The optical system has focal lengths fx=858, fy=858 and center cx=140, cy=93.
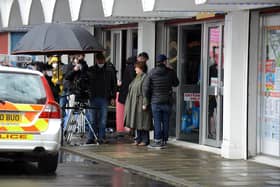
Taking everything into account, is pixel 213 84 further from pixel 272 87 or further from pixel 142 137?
pixel 142 137

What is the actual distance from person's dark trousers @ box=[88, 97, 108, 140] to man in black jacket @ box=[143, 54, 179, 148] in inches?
48.0

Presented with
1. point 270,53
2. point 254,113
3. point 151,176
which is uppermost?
point 270,53

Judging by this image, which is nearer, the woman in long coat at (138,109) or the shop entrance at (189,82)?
the woman in long coat at (138,109)

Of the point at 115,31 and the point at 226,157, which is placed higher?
the point at 115,31

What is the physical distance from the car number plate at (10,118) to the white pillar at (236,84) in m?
4.52

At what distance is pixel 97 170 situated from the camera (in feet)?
46.2

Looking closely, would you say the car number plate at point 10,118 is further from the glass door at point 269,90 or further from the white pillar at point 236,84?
the glass door at point 269,90

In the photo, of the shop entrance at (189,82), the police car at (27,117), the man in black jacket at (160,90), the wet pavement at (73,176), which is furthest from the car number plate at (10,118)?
the shop entrance at (189,82)

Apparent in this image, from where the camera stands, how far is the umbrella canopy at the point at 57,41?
17.0m

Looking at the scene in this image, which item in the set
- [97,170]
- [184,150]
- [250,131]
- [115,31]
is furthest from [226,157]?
[115,31]

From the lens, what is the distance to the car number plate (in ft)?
41.1

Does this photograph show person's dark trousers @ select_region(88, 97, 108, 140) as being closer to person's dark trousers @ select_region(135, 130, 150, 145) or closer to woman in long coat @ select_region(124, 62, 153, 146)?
woman in long coat @ select_region(124, 62, 153, 146)

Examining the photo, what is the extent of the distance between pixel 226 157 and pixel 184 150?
5.62 feet

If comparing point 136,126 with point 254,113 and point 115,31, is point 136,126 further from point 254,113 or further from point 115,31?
point 115,31
